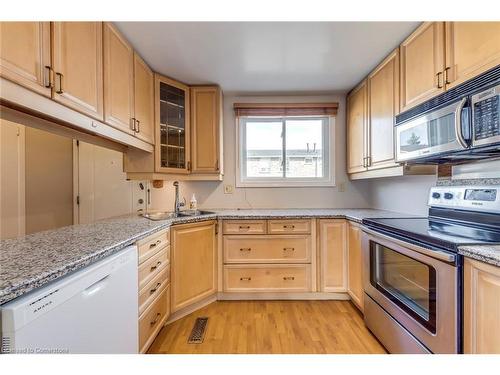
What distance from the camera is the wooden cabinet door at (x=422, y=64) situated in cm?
147

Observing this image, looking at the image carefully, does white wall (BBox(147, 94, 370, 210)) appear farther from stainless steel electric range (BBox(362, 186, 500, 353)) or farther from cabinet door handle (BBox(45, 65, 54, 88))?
cabinet door handle (BBox(45, 65, 54, 88))

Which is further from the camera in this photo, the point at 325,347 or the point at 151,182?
the point at 151,182

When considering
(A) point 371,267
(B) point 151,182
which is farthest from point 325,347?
(B) point 151,182

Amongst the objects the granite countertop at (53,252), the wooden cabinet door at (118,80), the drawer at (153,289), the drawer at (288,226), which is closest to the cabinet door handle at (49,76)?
the wooden cabinet door at (118,80)

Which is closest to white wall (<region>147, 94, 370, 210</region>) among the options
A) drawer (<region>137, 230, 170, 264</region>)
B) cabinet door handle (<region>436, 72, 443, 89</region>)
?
drawer (<region>137, 230, 170, 264</region>)

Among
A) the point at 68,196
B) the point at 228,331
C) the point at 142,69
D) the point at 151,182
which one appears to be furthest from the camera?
the point at 151,182

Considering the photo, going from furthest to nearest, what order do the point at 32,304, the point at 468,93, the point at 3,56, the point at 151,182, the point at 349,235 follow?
the point at 151,182
the point at 349,235
the point at 468,93
the point at 3,56
the point at 32,304

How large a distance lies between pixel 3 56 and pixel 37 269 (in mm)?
774

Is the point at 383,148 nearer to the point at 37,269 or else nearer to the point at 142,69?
the point at 142,69

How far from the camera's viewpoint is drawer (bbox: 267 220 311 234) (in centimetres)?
240

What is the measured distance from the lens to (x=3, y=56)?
87 cm

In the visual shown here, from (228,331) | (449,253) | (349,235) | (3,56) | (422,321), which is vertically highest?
(3,56)

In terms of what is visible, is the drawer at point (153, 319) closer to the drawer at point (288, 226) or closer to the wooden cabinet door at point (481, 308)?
the drawer at point (288, 226)

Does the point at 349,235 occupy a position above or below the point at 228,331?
above
